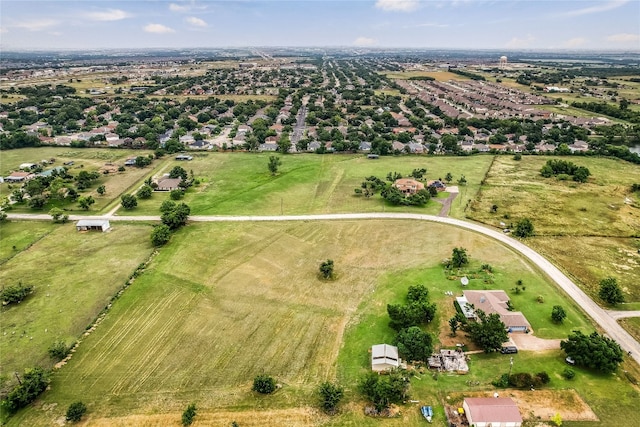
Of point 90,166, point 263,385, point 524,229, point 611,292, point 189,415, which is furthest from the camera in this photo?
point 90,166

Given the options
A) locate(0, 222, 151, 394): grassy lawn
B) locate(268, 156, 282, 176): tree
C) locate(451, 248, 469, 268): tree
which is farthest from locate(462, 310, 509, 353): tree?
locate(268, 156, 282, 176): tree

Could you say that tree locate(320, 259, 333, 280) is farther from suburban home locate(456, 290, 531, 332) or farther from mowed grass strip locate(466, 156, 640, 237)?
mowed grass strip locate(466, 156, 640, 237)

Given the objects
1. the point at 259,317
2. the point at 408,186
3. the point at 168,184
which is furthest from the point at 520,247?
the point at 168,184

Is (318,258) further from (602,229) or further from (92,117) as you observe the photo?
(92,117)

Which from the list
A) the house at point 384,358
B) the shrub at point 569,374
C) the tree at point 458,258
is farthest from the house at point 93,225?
the shrub at point 569,374

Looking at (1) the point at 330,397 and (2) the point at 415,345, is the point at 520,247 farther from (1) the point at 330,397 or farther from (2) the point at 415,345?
(1) the point at 330,397

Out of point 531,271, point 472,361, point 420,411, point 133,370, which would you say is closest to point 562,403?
point 472,361
